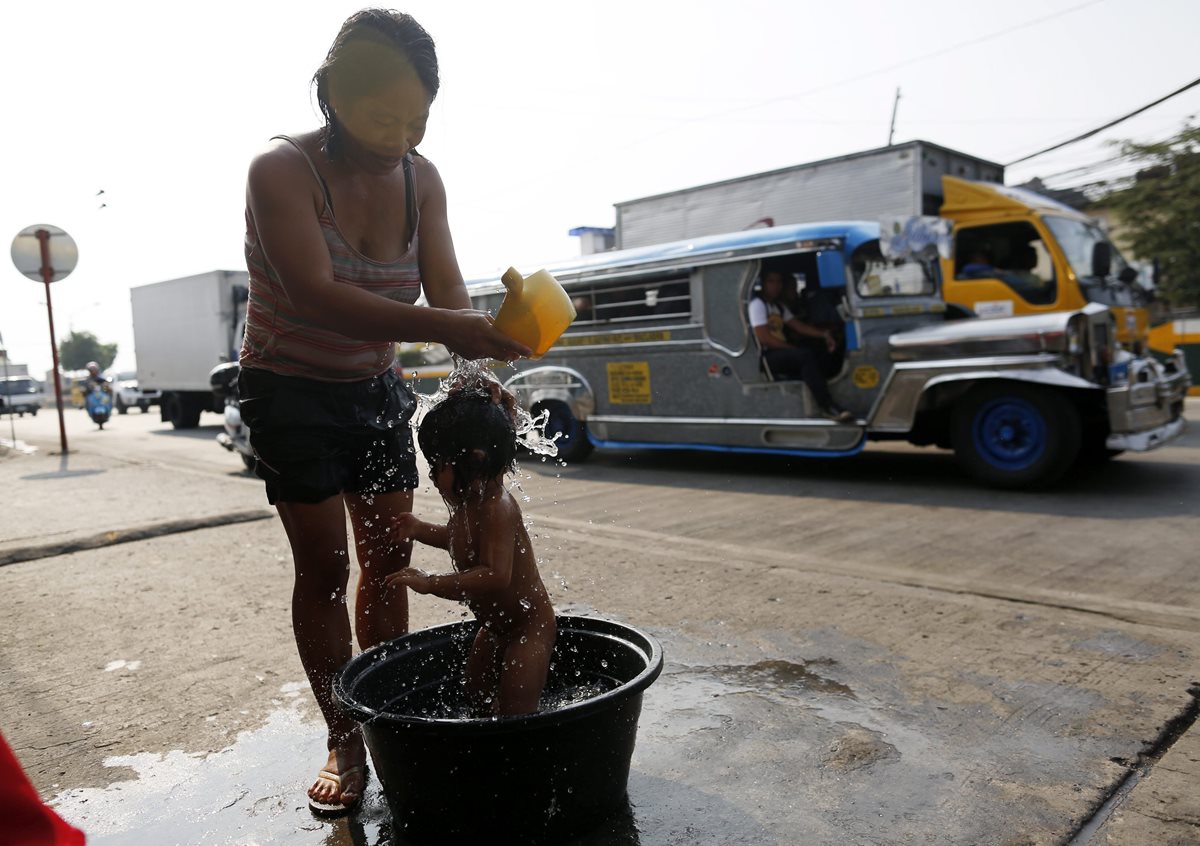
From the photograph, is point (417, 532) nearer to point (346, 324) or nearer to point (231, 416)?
point (346, 324)

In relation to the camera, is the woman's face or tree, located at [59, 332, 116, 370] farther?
tree, located at [59, 332, 116, 370]

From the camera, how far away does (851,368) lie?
732 centimetres

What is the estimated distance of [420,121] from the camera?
1998 mm

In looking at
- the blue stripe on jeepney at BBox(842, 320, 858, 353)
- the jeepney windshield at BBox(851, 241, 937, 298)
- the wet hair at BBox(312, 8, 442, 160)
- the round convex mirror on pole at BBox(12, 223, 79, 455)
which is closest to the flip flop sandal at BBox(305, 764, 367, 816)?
the wet hair at BBox(312, 8, 442, 160)

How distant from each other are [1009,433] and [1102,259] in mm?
4223

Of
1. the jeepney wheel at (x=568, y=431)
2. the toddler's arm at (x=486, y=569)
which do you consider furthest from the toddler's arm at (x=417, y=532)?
the jeepney wheel at (x=568, y=431)

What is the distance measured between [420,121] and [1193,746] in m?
2.48

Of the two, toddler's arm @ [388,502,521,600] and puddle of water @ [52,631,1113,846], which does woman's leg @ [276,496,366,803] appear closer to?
puddle of water @ [52,631,1113,846]

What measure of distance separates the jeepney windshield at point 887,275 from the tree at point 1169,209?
12463mm

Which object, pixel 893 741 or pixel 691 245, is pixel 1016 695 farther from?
pixel 691 245

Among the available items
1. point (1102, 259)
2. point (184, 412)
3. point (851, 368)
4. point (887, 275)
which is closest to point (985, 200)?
point (1102, 259)

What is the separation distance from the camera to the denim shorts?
2.14 metres

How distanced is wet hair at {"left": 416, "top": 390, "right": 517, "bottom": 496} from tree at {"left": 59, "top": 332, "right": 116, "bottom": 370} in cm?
8856

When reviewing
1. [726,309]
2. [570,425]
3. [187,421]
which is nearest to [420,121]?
[726,309]
